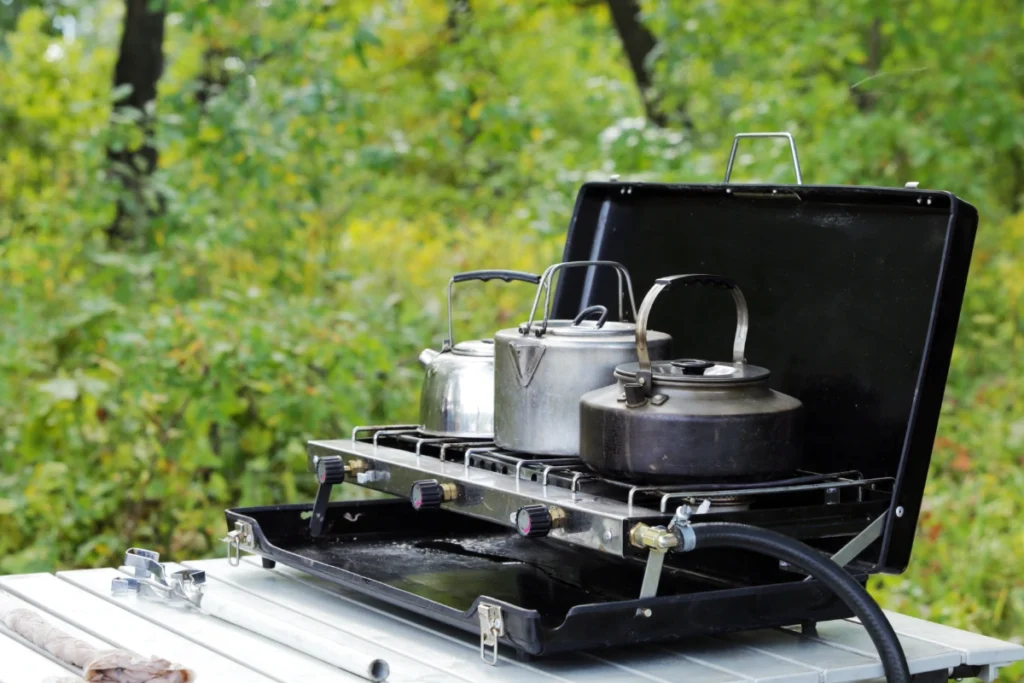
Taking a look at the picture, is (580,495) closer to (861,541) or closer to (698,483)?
(698,483)

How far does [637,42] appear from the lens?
9.08 m

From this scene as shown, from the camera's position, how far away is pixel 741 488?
2092mm

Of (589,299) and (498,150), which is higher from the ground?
(498,150)

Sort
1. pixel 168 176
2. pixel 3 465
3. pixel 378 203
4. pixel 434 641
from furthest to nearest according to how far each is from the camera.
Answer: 1. pixel 378 203
2. pixel 168 176
3. pixel 3 465
4. pixel 434 641

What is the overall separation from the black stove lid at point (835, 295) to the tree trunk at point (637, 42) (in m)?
6.02

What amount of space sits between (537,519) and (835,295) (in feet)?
2.83

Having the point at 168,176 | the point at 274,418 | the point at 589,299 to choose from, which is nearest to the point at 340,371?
the point at 274,418

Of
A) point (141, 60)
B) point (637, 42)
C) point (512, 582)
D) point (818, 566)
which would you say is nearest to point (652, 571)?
point (818, 566)

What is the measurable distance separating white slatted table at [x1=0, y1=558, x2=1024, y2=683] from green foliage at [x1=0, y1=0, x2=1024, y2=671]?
6.09 feet

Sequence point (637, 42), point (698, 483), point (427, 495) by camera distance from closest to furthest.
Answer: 1. point (698, 483)
2. point (427, 495)
3. point (637, 42)

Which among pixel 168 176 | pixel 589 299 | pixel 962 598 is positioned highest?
pixel 168 176

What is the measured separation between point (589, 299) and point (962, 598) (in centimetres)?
217

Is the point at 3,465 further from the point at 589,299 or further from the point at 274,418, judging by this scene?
the point at 589,299

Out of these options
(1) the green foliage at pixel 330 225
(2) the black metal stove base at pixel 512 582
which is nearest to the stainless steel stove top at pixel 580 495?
(2) the black metal stove base at pixel 512 582
